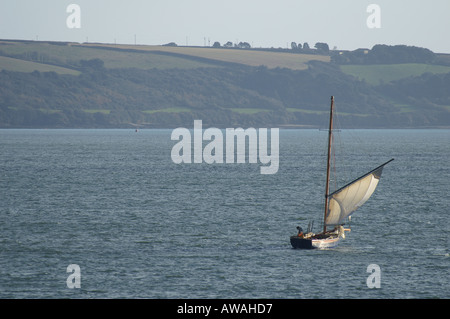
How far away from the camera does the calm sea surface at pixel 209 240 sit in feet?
170

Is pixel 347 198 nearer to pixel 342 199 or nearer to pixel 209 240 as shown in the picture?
pixel 342 199

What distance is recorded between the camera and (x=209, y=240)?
224 ft

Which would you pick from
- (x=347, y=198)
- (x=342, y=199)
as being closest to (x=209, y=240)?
(x=342, y=199)

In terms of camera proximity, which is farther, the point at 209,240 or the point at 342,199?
the point at 209,240

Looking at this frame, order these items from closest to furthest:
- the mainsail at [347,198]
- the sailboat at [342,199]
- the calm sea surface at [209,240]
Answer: the calm sea surface at [209,240]
the sailboat at [342,199]
the mainsail at [347,198]

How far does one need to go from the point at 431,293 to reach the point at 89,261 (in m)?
25.5

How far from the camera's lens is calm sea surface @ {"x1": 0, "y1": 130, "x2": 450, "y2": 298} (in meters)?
51.9

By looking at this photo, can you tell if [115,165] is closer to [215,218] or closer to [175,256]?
[215,218]

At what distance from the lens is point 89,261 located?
58594 millimetres

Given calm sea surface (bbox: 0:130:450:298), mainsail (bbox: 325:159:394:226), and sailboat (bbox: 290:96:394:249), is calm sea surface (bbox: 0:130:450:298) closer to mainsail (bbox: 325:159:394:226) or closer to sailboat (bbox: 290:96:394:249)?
sailboat (bbox: 290:96:394:249)

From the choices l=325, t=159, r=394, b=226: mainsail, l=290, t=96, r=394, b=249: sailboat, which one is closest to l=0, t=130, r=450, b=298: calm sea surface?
l=290, t=96, r=394, b=249: sailboat

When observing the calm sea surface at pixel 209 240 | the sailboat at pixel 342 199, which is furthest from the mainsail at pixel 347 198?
the calm sea surface at pixel 209 240

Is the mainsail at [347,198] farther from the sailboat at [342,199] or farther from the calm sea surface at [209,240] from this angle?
the calm sea surface at [209,240]
